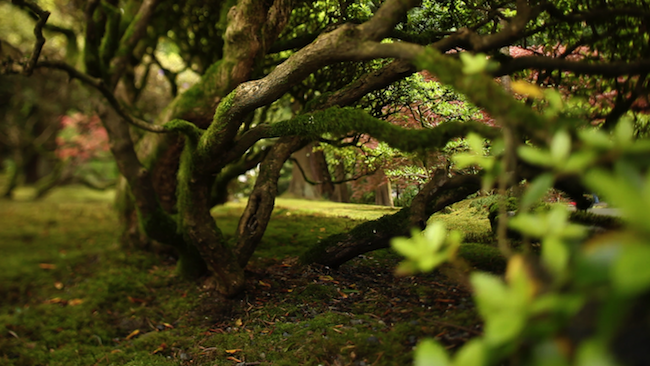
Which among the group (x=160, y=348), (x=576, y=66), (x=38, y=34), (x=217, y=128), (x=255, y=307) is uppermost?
(x=38, y=34)

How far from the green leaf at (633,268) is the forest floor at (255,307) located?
1.15 metres

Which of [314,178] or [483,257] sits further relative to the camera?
[314,178]

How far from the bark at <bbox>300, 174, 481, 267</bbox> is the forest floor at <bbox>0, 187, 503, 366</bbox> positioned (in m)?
0.08

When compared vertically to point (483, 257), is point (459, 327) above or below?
below

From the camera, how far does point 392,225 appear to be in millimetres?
3205

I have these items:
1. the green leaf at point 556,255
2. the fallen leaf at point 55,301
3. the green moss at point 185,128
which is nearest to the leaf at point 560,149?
the green leaf at point 556,255

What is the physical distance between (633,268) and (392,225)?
92.6 inches

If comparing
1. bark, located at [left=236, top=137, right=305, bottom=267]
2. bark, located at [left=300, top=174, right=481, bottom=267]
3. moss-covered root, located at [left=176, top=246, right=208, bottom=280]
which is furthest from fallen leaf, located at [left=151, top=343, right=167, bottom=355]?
bark, located at [left=300, top=174, right=481, bottom=267]

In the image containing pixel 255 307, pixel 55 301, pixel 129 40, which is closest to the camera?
pixel 255 307

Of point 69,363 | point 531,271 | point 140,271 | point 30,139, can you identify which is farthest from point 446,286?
point 30,139

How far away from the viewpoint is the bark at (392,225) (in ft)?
9.33

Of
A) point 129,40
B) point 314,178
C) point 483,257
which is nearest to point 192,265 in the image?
point 314,178

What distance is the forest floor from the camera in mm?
2426

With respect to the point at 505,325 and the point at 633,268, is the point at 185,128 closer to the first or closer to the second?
the point at 505,325
